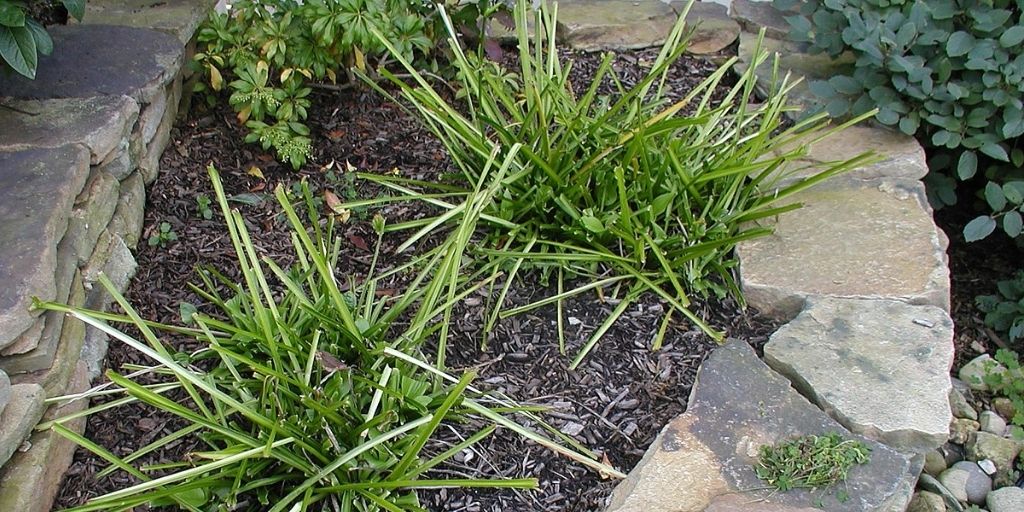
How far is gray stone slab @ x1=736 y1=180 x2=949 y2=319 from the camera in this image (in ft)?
8.37

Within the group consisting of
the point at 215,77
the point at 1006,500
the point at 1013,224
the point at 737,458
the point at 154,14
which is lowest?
the point at 1006,500

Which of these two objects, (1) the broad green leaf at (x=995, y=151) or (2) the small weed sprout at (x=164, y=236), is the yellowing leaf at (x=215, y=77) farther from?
(1) the broad green leaf at (x=995, y=151)

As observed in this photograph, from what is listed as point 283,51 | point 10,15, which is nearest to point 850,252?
point 283,51

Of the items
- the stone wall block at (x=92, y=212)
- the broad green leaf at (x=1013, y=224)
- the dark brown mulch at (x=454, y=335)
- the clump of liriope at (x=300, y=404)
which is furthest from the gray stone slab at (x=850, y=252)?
the stone wall block at (x=92, y=212)

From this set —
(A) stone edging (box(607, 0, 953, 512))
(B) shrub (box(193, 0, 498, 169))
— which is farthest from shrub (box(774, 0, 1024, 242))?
(B) shrub (box(193, 0, 498, 169))

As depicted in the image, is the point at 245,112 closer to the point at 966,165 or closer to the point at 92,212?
the point at 92,212

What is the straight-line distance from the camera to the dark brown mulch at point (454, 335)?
6.99 feet

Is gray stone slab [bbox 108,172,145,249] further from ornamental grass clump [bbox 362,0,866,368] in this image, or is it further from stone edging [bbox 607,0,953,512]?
stone edging [bbox 607,0,953,512]

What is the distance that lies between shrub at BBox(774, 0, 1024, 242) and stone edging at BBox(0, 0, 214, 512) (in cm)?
201

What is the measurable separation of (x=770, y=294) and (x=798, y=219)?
34 cm

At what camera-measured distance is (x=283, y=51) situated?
Answer: 106 inches

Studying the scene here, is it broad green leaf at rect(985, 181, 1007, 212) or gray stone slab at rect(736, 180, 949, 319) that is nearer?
gray stone slab at rect(736, 180, 949, 319)

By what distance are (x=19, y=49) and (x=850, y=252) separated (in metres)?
2.14

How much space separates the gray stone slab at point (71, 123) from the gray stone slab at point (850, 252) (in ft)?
5.44
